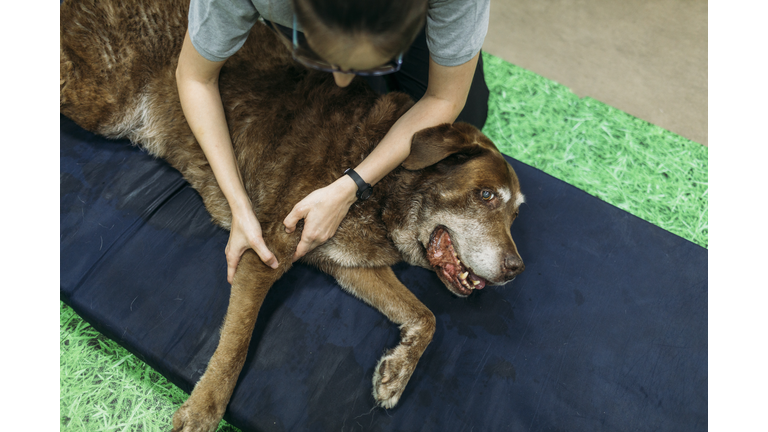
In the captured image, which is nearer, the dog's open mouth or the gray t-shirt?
the gray t-shirt

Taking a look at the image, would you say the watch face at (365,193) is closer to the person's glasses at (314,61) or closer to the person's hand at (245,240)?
the person's hand at (245,240)

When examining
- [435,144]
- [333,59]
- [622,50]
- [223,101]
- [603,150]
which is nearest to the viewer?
[333,59]

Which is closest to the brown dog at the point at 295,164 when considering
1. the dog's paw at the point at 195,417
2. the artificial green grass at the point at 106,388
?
the dog's paw at the point at 195,417

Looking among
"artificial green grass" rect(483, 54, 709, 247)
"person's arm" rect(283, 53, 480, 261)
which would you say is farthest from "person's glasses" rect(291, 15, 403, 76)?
"artificial green grass" rect(483, 54, 709, 247)

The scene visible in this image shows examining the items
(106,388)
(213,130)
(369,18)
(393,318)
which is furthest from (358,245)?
(106,388)

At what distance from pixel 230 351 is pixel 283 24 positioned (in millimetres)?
1477

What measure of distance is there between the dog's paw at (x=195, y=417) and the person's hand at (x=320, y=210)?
83cm

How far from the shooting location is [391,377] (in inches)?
81.0

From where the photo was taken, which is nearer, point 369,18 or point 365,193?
point 369,18

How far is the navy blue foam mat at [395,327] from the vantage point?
2.10 meters

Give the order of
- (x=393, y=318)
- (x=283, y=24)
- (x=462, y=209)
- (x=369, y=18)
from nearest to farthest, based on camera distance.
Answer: (x=369, y=18), (x=283, y=24), (x=462, y=209), (x=393, y=318)

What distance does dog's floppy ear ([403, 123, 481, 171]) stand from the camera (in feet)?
6.64

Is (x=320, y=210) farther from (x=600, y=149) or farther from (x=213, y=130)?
(x=600, y=149)

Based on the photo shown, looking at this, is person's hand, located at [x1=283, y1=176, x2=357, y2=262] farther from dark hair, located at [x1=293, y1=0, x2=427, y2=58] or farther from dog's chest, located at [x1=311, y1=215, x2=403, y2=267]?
dark hair, located at [x1=293, y1=0, x2=427, y2=58]
